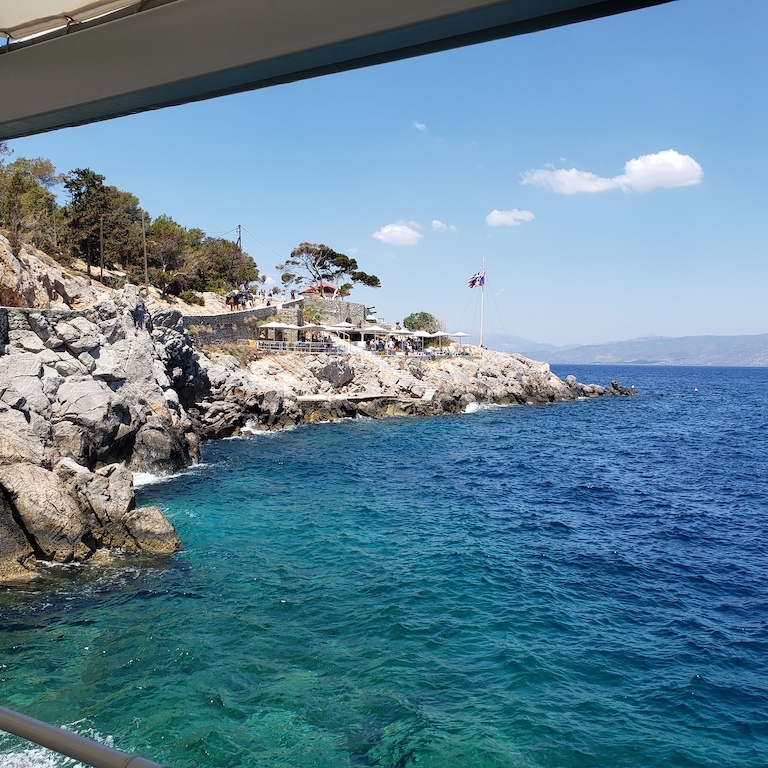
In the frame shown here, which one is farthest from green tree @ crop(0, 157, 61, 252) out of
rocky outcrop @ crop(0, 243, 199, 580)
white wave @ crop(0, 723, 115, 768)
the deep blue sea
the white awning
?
the white awning

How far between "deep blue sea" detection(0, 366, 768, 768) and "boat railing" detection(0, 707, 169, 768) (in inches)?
288

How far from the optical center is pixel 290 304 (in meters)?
56.6

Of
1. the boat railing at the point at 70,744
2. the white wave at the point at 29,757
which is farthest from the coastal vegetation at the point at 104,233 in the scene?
the boat railing at the point at 70,744

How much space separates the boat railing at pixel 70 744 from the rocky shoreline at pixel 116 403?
43.0 feet

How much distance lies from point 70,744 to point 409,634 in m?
10.2

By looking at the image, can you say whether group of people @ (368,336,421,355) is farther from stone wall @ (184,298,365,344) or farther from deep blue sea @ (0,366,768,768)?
deep blue sea @ (0,366,768,768)

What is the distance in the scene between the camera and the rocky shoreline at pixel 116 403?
13031 millimetres

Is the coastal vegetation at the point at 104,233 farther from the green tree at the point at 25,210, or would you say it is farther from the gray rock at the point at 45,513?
the gray rock at the point at 45,513

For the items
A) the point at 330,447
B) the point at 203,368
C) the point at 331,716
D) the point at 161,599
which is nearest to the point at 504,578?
the point at 331,716

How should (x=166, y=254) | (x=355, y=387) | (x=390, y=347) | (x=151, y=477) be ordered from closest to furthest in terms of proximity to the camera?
(x=151, y=477) → (x=355, y=387) → (x=166, y=254) → (x=390, y=347)

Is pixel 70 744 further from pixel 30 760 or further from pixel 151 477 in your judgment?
pixel 151 477

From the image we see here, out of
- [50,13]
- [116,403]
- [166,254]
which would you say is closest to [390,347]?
[166,254]

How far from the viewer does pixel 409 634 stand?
A: 34.7ft

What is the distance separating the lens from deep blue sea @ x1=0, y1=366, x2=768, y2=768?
7.86 meters
